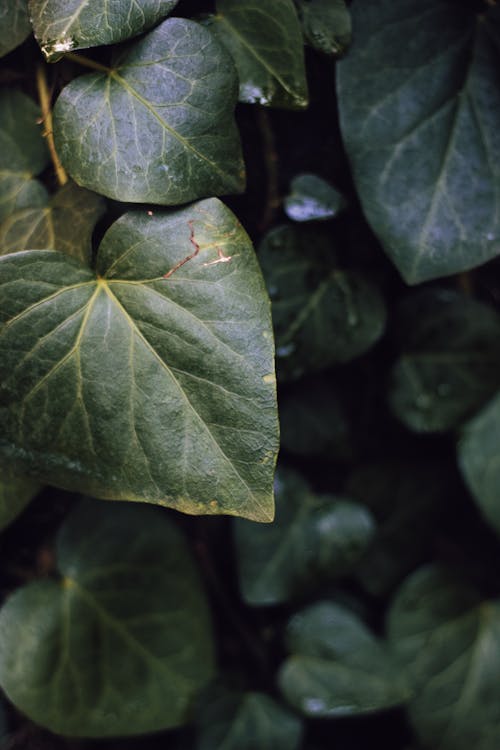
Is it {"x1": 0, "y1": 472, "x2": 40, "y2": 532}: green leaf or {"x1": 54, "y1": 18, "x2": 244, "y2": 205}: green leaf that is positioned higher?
{"x1": 54, "y1": 18, "x2": 244, "y2": 205}: green leaf

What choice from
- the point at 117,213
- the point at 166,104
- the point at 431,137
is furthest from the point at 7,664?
the point at 431,137

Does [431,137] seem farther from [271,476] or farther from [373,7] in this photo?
[271,476]

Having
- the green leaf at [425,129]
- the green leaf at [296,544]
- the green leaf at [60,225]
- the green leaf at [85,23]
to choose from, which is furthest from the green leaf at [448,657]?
the green leaf at [85,23]

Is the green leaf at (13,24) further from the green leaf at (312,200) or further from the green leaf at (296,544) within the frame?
the green leaf at (296,544)

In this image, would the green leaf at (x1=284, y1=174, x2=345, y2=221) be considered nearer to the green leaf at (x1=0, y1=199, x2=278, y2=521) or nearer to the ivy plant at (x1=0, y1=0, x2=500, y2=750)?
the ivy plant at (x1=0, y1=0, x2=500, y2=750)

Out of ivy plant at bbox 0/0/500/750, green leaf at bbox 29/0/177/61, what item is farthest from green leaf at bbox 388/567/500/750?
green leaf at bbox 29/0/177/61

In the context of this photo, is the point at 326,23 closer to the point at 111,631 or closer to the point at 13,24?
the point at 13,24
